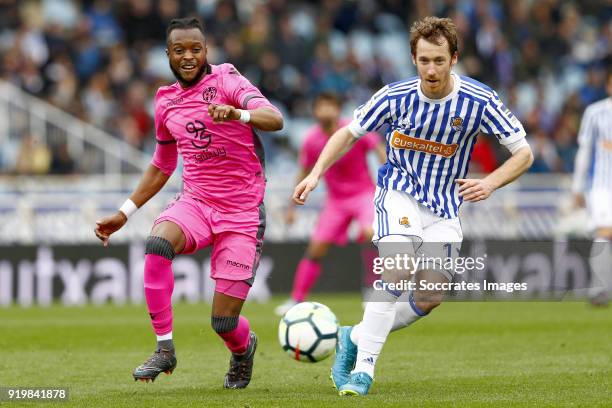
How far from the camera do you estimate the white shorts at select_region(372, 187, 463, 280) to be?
7.49 metres

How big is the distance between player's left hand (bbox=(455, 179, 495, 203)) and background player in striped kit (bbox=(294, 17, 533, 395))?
5.3 inches

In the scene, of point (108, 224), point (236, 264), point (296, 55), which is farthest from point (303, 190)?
point (296, 55)

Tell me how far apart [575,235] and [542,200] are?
80cm

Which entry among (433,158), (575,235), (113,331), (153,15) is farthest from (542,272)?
(433,158)

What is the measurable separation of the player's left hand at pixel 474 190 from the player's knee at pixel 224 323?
1666mm

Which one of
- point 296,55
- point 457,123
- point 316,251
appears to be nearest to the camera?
point 457,123

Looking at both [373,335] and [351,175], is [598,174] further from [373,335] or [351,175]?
[373,335]

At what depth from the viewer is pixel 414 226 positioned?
750 centimetres

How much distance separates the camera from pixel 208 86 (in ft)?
25.8

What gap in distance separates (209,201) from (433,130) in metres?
1.46

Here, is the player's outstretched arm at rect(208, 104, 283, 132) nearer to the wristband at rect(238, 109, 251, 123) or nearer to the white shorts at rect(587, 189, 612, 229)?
the wristband at rect(238, 109, 251, 123)

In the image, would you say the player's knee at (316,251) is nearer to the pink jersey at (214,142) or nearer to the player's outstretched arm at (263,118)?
the pink jersey at (214,142)

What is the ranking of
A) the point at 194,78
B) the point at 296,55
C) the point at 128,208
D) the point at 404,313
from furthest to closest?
the point at 296,55 → the point at 128,208 → the point at 194,78 → the point at 404,313

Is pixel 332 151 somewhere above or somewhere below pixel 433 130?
below
